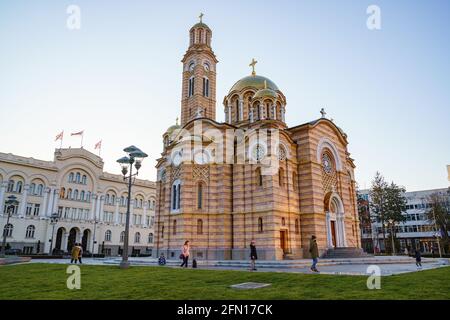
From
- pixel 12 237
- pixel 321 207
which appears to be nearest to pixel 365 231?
pixel 321 207

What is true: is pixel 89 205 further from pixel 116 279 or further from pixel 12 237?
pixel 116 279

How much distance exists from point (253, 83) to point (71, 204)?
30.8 m

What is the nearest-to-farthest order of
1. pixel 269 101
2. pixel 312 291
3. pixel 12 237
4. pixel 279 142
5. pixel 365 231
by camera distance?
pixel 312 291 → pixel 279 142 → pixel 269 101 → pixel 12 237 → pixel 365 231

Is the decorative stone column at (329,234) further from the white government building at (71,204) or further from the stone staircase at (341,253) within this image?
the white government building at (71,204)

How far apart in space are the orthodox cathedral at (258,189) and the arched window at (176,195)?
0.27ft

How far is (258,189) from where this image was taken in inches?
992

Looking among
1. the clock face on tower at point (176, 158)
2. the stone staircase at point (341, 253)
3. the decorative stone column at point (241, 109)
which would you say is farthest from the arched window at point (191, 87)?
the stone staircase at point (341, 253)

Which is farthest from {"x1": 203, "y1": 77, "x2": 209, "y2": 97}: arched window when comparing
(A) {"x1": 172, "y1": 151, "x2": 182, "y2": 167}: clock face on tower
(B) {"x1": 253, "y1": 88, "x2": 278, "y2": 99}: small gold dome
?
(A) {"x1": 172, "y1": 151, "x2": 182, "y2": 167}: clock face on tower

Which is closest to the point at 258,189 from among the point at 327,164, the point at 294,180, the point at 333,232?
the point at 294,180

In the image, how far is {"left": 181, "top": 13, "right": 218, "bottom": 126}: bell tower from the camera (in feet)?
114

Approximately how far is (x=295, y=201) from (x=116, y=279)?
672 inches

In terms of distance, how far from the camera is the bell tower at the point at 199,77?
→ 114 feet

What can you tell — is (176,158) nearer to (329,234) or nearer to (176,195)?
(176,195)
